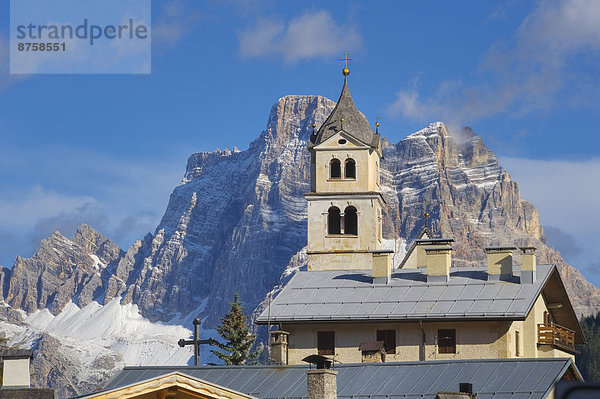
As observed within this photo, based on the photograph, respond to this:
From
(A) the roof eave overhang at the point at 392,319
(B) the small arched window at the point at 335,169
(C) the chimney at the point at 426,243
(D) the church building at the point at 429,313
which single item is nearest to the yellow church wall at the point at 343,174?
(B) the small arched window at the point at 335,169

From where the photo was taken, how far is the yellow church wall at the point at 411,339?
51969 mm

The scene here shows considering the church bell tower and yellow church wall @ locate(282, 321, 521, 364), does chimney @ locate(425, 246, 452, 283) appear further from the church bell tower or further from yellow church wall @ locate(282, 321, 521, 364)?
the church bell tower

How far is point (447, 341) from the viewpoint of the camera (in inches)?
2079

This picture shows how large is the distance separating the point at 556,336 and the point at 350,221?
76.2 feet

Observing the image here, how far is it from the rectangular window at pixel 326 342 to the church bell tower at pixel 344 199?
63.8ft

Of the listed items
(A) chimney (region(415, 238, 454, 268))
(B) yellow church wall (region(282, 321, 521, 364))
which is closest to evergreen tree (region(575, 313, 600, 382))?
(A) chimney (region(415, 238, 454, 268))

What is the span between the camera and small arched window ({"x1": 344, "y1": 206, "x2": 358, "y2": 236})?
251 ft

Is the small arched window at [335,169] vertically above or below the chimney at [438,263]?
above

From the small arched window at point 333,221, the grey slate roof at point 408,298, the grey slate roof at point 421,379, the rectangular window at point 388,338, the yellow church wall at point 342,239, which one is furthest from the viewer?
the small arched window at point 333,221

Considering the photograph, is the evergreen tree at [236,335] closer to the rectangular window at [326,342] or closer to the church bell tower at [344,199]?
the church bell tower at [344,199]

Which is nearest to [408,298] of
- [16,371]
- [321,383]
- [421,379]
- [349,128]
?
[421,379]

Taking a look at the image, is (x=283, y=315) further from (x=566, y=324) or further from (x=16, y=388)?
(x=16, y=388)

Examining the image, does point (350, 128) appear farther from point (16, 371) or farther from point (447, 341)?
point (16, 371)

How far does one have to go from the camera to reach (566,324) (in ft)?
193
